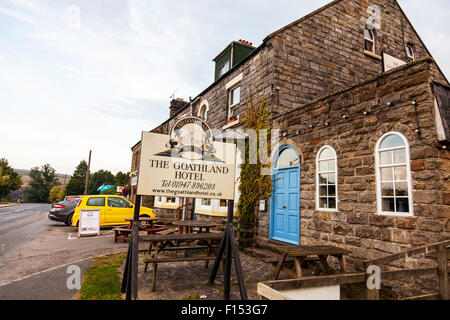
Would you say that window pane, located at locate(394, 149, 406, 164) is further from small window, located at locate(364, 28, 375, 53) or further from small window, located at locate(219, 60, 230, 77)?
small window, located at locate(219, 60, 230, 77)

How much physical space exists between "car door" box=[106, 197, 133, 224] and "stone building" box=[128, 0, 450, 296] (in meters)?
3.41

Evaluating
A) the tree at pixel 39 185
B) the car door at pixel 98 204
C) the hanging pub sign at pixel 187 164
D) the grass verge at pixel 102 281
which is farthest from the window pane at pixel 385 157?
the tree at pixel 39 185

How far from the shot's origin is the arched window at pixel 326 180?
6230mm

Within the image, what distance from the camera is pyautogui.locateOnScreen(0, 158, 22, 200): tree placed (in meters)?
37.1

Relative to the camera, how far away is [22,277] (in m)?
4.74

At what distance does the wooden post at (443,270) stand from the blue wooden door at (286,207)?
354cm

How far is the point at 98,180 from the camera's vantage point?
175ft

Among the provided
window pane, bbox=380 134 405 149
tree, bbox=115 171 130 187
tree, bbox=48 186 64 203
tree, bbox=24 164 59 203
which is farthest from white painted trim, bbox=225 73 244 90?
tree, bbox=24 164 59 203

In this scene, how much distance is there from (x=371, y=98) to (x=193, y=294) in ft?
16.7

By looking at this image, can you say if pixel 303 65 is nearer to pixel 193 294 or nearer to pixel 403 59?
pixel 403 59

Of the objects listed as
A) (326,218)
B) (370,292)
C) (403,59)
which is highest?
(403,59)

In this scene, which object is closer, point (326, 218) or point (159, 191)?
point (159, 191)

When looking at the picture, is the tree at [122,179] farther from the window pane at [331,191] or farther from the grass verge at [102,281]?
the window pane at [331,191]
